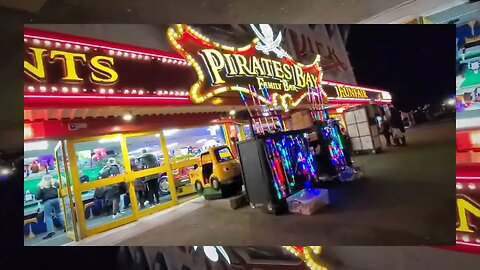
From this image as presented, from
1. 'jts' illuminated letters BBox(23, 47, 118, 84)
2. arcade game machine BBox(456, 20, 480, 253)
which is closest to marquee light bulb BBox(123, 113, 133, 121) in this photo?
'jts' illuminated letters BBox(23, 47, 118, 84)

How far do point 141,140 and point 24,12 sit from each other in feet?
3.78

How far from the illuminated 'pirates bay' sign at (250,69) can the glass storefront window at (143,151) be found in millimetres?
Result: 260

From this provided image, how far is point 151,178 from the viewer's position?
4.63 feet

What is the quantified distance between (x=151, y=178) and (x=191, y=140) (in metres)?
0.25

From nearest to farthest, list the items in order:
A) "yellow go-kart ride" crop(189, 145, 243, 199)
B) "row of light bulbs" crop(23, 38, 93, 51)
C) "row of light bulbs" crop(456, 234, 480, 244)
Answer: "row of light bulbs" crop(23, 38, 93, 51) → "yellow go-kart ride" crop(189, 145, 243, 199) → "row of light bulbs" crop(456, 234, 480, 244)

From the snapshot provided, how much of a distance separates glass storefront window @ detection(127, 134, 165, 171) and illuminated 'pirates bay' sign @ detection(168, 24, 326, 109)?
0.85ft

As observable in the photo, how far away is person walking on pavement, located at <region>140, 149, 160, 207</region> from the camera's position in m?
1.40

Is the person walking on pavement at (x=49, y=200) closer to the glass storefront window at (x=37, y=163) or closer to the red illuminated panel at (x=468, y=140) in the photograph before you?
the glass storefront window at (x=37, y=163)

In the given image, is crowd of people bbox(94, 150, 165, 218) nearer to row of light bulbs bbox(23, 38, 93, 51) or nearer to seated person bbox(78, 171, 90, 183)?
seated person bbox(78, 171, 90, 183)

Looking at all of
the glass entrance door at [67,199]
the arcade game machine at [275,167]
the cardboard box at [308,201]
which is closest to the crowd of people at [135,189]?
the glass entrance door at [67,199]

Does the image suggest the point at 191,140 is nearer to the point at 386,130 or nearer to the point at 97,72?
the point at 97,72

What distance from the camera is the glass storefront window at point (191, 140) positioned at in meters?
1.40

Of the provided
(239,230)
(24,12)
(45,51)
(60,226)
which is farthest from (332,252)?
(24,12)

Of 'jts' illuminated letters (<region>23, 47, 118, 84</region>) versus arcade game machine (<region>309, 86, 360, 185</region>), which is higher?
'jts' illuminated letters (<region>23, 47, 118, 84</region>)
